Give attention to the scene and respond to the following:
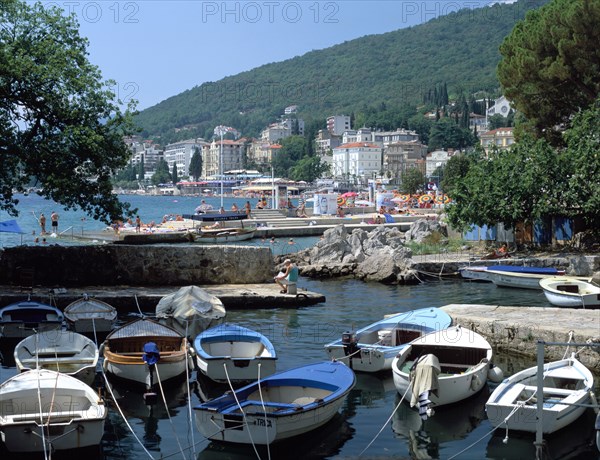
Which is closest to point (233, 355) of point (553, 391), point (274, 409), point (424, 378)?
point (274, 409)

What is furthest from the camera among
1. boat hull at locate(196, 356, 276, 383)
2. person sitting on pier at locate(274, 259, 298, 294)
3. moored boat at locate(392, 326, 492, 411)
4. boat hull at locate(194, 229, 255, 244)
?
boat hull at locate(194, 229, 255, 244)

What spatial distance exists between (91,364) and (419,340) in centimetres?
688

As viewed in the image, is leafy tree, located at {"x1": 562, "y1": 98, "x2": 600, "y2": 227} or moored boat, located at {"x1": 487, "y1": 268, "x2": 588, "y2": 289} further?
leafy tree, located at {"x1": 562, "y1": 98, "x2": 600, "y2": 227}

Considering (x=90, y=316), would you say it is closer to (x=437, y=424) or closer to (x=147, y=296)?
(x=147, y=296)

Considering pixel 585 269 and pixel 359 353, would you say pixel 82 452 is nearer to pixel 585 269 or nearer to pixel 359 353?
pixel 359 353

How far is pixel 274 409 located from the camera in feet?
42.5

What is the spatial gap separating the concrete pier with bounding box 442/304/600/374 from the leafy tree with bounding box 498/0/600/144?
64.7 ft

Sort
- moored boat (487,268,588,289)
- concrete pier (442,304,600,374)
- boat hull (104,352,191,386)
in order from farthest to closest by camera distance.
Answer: moored boat (487,268,588,289) < concrete pier (442,304,600,374) < boat hull (104,352,191,386)

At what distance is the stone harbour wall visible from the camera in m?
26.9

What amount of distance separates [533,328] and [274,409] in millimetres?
8781

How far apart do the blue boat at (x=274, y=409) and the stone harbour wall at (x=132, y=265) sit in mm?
13775

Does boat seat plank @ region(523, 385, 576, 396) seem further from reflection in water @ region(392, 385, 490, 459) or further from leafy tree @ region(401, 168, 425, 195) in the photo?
leafy tree @ region(401, 168, 425, 195)

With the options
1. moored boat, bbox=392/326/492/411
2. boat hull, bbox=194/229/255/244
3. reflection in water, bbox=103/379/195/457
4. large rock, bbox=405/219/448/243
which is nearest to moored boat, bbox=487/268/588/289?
large rock, bbox=405/219/448/243

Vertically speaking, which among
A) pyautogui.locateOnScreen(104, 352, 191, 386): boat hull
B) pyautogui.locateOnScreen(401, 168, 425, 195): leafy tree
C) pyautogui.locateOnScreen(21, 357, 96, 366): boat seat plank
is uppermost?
pyautogui.locateOnScreen(401, 168, 425, 195): leafy tree
